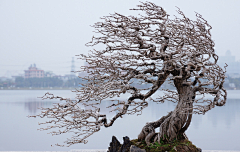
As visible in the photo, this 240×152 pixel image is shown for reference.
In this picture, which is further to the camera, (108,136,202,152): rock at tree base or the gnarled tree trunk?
the gnarled tree trunk

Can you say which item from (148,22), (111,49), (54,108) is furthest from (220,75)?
(54,108)

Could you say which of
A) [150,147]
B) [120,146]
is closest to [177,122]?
[150,147]

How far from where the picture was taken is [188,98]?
388 centimetres

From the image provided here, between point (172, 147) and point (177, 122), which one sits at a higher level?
point (177, 122)

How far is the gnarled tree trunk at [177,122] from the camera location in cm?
387

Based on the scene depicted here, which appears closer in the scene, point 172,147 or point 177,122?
point 172,147

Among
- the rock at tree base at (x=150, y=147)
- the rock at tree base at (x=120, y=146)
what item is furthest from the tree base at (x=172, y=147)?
the rock at tree base at (x=120, y=146)

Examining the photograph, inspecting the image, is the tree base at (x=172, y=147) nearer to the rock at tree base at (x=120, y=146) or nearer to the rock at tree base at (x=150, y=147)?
the rock at tree base at (x=150, y=147)

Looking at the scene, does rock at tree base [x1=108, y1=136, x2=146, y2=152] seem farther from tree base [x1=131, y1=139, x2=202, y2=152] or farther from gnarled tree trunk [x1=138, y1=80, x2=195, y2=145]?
gnarled tree trunk [x1=138, y1=80, x2=195, y2=145]

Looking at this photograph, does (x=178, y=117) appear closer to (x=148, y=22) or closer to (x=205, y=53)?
(x=205, y=53)

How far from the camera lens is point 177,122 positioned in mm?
3867

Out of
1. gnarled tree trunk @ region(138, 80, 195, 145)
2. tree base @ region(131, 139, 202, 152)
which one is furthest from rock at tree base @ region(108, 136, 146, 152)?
gnarled tree trunk @ region(138, 80, 195, 145)

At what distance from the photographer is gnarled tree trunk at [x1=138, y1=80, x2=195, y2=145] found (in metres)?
3.87

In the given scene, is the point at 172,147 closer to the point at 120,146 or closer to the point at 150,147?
the point at 150,147
